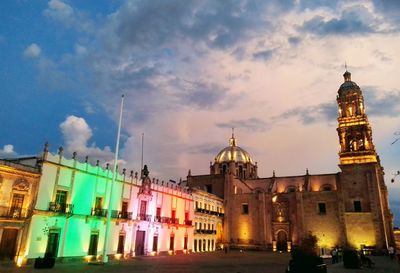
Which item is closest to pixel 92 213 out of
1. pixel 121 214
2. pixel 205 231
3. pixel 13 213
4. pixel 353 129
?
pixel 121 214

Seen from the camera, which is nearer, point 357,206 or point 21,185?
point 21,185

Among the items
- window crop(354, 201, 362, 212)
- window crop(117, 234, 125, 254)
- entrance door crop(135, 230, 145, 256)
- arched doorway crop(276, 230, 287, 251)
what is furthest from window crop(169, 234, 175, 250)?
window crop(354, 201, 362, 212)

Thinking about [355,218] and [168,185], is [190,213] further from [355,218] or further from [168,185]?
[355,218]


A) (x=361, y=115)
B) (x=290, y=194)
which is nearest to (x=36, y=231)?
(x=290, y=194)

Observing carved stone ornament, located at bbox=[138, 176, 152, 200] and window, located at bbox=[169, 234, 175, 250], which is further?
window, located at bbox=[169, 234, 175, 250]

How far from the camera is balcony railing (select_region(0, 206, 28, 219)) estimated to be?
2219cm

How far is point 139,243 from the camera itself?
34531 mm

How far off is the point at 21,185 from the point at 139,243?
15.0 m

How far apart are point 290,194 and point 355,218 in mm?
10339

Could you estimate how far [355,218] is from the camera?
1770 inches

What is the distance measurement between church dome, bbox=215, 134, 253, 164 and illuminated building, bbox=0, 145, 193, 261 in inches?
1022

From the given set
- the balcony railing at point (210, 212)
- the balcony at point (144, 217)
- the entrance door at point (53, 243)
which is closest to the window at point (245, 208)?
the balcony railing at point (210, 212)

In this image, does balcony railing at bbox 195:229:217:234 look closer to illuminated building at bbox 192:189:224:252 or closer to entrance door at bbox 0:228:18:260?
illuminated building at bbox 192:189:224:252

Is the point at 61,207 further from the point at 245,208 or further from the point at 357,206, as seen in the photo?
the point at 357,206
